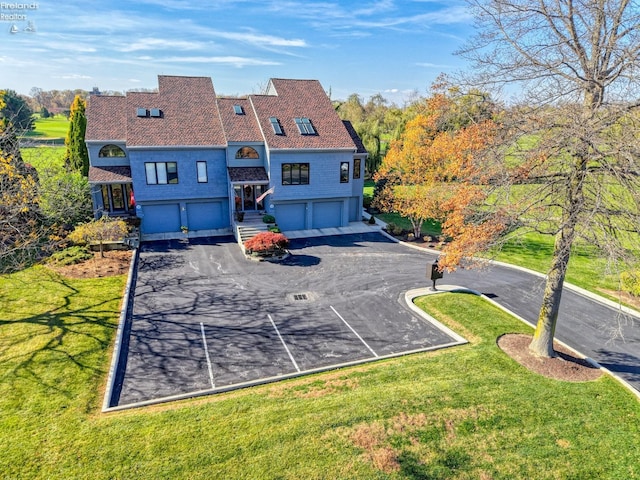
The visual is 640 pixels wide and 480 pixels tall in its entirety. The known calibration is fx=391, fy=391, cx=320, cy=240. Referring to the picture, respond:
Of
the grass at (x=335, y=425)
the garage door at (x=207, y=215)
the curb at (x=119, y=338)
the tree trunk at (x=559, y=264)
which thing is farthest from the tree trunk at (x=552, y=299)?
the garage door at (x=207, y=215)

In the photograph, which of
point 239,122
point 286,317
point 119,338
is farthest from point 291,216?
point 119,338

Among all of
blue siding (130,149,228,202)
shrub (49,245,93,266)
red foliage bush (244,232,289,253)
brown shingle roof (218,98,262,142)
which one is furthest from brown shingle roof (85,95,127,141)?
red foliage bush (244,232,289,253)

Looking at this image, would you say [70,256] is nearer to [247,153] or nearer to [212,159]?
[212,159]

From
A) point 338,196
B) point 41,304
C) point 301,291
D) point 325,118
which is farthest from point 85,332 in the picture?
point 325,118

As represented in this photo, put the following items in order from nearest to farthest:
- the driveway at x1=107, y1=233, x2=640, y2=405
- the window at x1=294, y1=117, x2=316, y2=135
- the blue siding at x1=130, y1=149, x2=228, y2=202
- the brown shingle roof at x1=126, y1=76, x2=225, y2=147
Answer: the driveway at x1=107, y1=233, x2=640, y2=405 < the blue siding at x1=130, y1=149, x2=228, y2=202 < the brown shingle roof at x1=126, y1=76, x2=225, y2=147 < the window at x1=294, y1=117, x2=316, y2=135

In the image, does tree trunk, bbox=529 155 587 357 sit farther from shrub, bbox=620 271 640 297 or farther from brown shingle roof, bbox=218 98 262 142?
brown shingle roof, bbox=218 98 262 142

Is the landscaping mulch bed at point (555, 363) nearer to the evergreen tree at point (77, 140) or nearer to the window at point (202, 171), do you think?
the window at point (202, 171)
